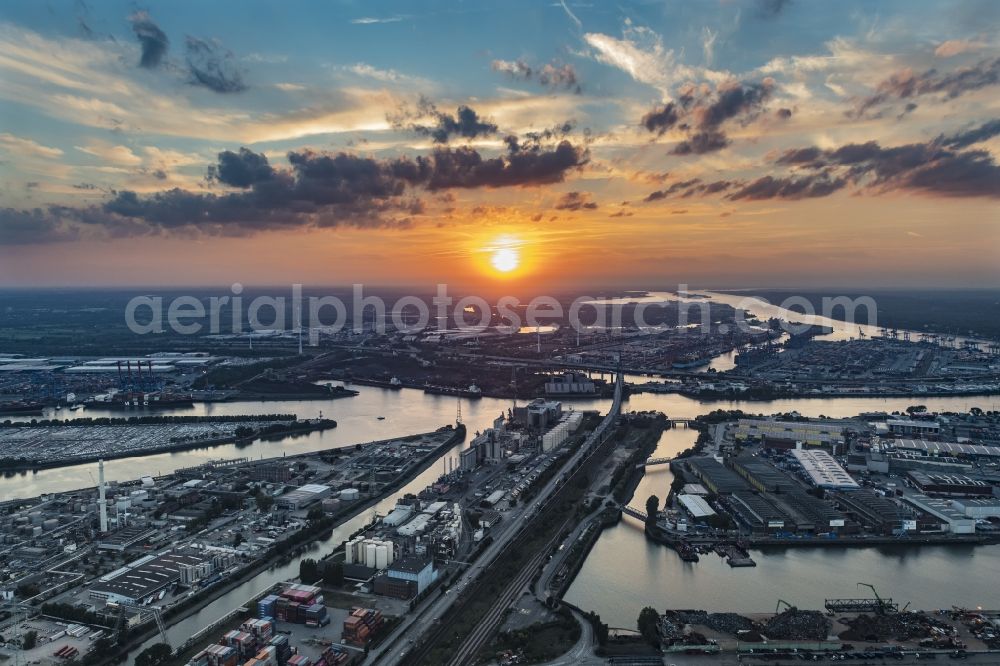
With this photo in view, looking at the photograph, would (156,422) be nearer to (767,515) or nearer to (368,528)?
(368,528)

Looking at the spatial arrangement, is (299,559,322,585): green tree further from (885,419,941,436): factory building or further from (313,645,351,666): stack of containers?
(885,419,941,436): factory building

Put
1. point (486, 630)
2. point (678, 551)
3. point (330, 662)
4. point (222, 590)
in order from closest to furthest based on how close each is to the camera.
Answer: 1. point (330, 662)
2. point (486, 630)
3. point (222, 590)
4. point (678, 551)

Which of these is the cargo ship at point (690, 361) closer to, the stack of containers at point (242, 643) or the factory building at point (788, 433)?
the factory building at point (788, 433)

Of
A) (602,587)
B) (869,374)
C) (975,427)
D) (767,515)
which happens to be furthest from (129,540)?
(869,374)

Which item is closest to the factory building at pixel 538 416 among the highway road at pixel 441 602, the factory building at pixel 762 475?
the highway road at pixel 441 602

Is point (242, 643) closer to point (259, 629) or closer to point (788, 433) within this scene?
point (259, 629)

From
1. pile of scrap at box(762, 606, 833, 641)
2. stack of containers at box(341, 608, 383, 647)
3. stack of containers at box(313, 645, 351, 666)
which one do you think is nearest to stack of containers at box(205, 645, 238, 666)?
stack of containers at box(313, 645, 351, 666)
